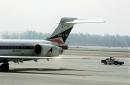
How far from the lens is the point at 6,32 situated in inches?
2359

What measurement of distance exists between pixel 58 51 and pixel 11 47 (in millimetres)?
4934

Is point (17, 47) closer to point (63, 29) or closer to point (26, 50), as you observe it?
point (26, 50)

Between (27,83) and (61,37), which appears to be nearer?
(27,83)

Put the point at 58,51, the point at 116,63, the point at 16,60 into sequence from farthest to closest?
the point at 116,63 < the point at 58,51 < the point at 16,60

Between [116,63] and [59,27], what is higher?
[59,27]

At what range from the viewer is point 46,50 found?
44156 mm

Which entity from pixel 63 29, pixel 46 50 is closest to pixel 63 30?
pixel 63 29

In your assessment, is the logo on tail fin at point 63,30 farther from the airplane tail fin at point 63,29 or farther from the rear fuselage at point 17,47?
the rear fuselage at point 17,47

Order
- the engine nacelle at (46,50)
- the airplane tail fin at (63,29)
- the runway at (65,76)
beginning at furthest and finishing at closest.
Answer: the airplane tail fin at (63,29) → the engine nacelle at (46,50) → the runway at (65,76)

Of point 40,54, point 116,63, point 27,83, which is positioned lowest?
point 116,63

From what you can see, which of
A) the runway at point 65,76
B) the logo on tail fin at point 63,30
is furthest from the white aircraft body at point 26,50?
the runway at point 65,76

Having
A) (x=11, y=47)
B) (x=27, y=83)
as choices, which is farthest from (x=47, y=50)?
(x=27, y=83)

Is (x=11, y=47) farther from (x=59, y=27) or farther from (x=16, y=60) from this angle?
(x=59, y=27)

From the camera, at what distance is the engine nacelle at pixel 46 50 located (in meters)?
44.0
